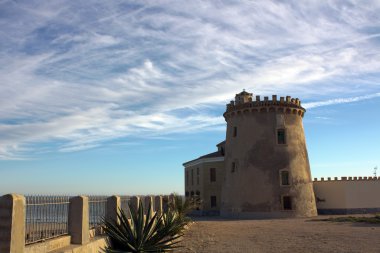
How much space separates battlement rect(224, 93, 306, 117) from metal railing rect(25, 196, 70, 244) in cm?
2524

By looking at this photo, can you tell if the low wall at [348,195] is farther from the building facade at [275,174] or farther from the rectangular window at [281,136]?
the rectangular window at [281,136]

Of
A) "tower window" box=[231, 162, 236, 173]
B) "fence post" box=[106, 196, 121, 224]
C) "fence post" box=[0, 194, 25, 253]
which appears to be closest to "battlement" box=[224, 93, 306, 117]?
"tower window" box=[231, 162, 236, 173]

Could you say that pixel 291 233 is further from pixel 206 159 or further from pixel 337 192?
pixel 206 159

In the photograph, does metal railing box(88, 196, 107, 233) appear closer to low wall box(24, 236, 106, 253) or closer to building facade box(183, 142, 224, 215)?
low wall box(24, 236, 106, 253)

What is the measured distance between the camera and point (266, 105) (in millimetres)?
34125

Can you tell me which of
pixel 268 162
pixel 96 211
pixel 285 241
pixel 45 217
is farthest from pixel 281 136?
pixel 45 217

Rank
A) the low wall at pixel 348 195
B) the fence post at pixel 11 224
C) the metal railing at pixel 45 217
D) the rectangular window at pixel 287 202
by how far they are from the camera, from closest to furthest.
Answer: the fence post at pixel 11 224
the metal railing at pixel 45 217
the rectangular window at pixel 287 202
the low wall at pixel 348 195

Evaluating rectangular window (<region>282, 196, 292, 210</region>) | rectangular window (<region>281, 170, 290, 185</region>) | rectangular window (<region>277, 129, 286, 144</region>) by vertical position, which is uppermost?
rectangular window (<region>277, 129, 286, 144</region>)

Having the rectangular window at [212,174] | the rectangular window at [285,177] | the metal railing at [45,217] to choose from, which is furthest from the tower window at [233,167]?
the metal railing at [45,217]

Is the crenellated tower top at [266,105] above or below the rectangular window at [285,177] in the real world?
above

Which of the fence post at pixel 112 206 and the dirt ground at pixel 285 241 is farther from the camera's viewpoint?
the dirt ground at pixel 285 241

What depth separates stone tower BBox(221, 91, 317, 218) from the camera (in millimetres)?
32875

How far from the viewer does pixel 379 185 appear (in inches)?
1420

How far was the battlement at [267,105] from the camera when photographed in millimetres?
34125
